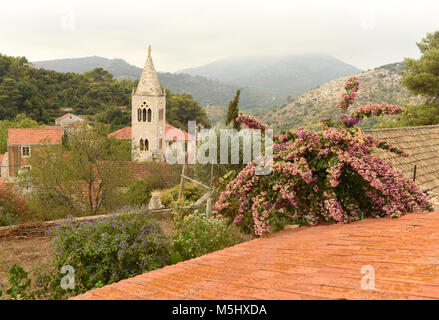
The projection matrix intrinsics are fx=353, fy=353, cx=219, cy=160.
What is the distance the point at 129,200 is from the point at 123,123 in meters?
55.1

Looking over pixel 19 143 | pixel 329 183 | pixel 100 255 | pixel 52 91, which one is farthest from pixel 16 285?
pixel 52 91

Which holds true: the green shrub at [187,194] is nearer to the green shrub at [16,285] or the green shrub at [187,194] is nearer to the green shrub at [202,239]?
the green shrub at [202,239]

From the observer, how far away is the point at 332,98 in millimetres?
69625

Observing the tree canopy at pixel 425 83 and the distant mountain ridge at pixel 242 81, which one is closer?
the tree canopy at pixel 425 83

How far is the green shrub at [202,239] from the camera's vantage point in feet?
19.4

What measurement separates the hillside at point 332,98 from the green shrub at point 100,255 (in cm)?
4706

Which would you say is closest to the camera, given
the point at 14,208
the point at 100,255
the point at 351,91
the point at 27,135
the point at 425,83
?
the point at 100,255

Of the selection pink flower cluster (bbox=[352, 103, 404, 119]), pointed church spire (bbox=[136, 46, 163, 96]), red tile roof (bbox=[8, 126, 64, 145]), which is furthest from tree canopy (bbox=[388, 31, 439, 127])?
red tile roof (bbox=[8, 126, 64, 145])

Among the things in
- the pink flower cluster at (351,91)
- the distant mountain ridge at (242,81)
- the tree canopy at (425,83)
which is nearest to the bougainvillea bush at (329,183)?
the pink flower cluster at (351,91)

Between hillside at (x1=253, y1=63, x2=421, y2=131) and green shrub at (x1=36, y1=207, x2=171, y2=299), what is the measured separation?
154 ft

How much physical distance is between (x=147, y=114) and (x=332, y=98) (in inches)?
1610

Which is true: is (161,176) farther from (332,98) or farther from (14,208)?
(332,98)

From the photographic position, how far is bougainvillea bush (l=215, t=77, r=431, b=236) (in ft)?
14.1

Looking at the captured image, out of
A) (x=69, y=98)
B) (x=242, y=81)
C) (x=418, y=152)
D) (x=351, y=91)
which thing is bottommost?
(x=418, y=152)
